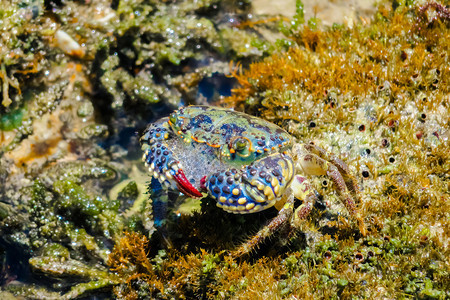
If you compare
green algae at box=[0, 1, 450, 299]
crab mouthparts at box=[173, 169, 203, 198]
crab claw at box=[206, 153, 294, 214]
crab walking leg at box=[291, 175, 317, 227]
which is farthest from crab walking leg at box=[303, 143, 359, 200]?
crab mouthparts at box=[173, 169, 203, 198]

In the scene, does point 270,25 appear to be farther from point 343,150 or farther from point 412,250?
point 412,250

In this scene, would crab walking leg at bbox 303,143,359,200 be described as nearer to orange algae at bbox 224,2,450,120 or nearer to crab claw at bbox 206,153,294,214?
crab claw at bbox 206,153,294,214

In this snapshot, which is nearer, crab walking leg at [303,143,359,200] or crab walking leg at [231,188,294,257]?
crab walking leg at [231,188,294,257]

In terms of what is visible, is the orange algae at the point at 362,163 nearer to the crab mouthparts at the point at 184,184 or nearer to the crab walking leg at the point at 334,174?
the crab walking leg at the point at 334,174

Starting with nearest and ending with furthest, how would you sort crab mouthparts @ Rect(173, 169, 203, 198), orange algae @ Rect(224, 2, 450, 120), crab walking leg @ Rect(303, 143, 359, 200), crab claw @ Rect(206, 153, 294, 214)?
crab claw @ Rect(206, 153, 294, 214), crab mouthparts @ Rect(173, 169, 203, 198), crab walking leg @ Rect(303, 143, 359, 200), orange algae @ Rect(224, 2, 450, 120)

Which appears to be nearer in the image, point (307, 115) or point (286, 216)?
point (286, 216)

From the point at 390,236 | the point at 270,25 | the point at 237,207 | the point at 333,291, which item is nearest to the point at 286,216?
the point at 237,207

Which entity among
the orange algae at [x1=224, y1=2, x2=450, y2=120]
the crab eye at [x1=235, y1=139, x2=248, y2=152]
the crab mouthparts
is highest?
the orange algae at [x1=224, y1=2, x2=450, y2=120]
